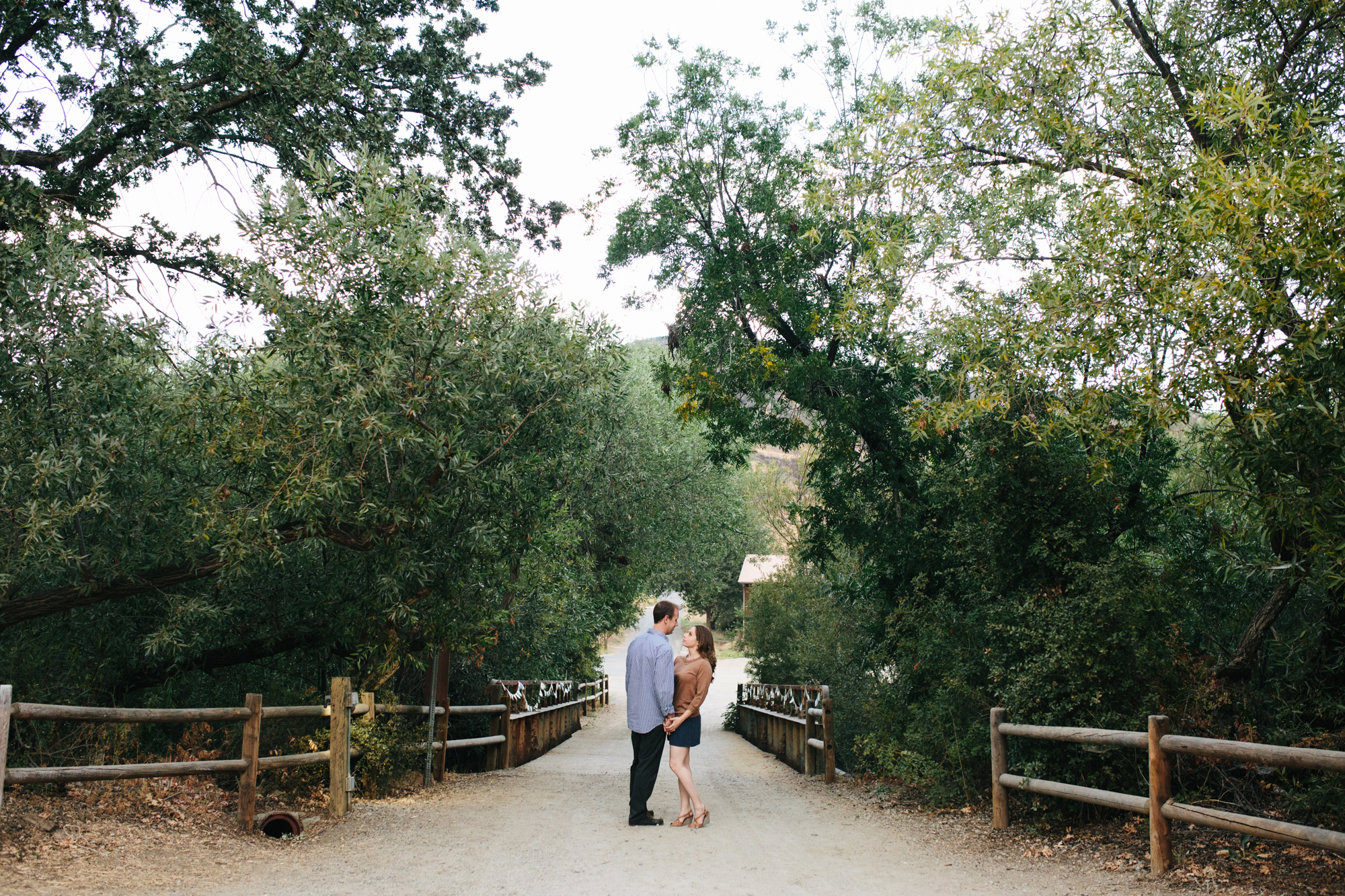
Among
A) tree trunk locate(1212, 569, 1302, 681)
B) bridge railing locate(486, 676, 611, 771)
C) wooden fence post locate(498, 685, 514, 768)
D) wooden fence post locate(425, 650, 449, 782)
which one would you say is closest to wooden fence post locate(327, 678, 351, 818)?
wooden fence post locate(425, 650, 449, 782)

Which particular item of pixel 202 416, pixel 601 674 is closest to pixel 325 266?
pixel 202 416

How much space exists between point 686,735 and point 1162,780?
11.5 ft

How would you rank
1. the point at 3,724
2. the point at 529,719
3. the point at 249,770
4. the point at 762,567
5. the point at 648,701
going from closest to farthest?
the point at 3,724 < the point at 249,770 < the point at 648,701 < the point at 529,719 < the point at 762,567

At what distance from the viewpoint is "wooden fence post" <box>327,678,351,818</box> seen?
7.77 metres

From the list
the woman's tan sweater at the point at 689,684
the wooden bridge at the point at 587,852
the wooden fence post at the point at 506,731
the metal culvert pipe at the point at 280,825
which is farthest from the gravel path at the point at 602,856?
the wooden fence post at the point at 506,731

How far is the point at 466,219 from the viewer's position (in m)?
11.6

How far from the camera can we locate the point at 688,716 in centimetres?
773

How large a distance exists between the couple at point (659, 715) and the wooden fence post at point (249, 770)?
283 cm

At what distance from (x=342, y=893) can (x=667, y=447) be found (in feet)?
50.4

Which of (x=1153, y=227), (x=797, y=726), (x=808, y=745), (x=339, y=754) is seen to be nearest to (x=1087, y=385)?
(x=1153, y=227)

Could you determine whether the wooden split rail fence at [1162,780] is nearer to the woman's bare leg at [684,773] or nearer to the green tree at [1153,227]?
the green tree at [1153,227]

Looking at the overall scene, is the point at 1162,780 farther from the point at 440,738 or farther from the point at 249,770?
the point at 440,738

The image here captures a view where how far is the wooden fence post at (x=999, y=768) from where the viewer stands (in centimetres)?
735

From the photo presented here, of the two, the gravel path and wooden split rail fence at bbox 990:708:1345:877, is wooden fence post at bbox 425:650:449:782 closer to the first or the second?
the gravel path
